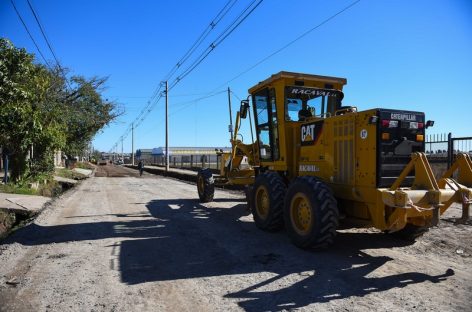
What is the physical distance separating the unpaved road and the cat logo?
195 cm

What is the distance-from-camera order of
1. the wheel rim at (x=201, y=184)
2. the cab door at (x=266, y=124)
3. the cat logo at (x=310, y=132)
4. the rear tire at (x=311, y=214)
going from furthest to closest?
the wheel rim at (x=201, y=184)
the cab door at (x=266, y=124)
the cat logo at (x=310, y=132)
the rear tire at (x=311, y=214)

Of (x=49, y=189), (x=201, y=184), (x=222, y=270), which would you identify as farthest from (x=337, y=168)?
(x=49, y=189)

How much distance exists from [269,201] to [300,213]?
1164 mm

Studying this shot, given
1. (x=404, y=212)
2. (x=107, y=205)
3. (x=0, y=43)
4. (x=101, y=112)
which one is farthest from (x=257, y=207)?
(x=101, y=112)

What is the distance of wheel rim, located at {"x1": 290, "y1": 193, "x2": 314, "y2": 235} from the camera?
6.76 m

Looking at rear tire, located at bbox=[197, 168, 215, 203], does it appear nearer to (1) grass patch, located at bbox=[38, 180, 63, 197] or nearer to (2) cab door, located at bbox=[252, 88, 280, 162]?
(2) cab door, located at bbox=[252, 88, 280, 162]

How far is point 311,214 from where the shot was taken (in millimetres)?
6465

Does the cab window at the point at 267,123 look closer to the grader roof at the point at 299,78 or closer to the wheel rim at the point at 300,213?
the grader roof at the point at 299,78

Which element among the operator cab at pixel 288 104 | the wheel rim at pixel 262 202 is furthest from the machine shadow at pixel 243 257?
the operator cab at pixel 288 104

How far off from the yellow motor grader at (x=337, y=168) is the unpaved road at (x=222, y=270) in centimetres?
57

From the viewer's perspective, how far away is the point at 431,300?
466 centimetres

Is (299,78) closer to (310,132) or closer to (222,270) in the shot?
(310,132)

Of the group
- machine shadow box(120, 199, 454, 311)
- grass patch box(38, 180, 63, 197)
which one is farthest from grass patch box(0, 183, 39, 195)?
machine shadow box(120, 199, 454, 311)

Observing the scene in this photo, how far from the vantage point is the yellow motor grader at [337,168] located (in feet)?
19.5
